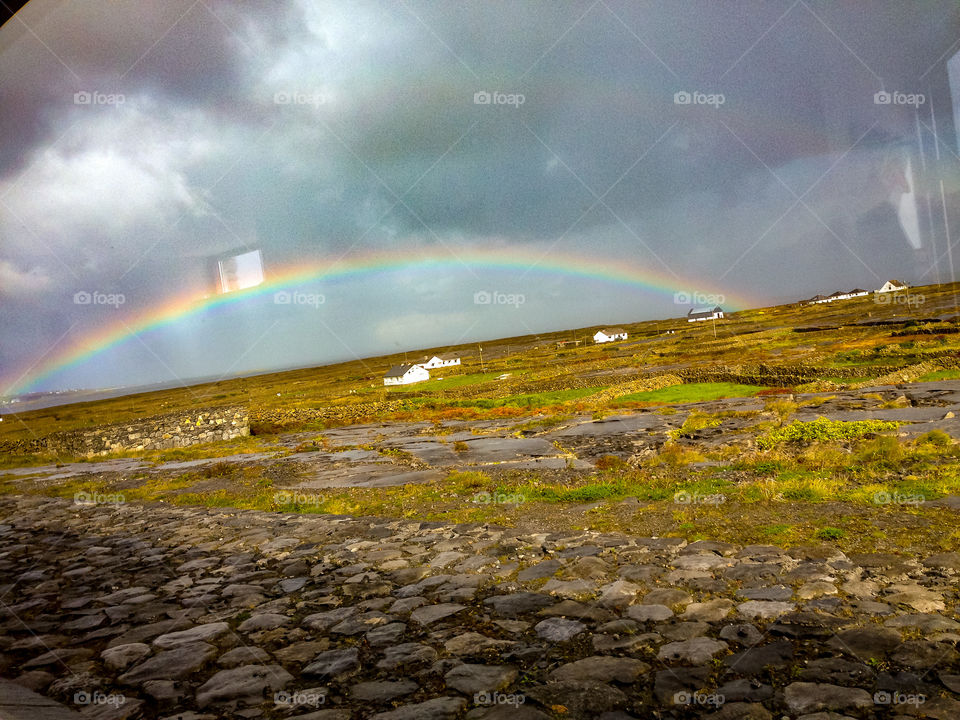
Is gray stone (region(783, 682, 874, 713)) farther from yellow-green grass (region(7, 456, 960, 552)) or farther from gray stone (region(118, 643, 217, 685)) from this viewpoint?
gray stone (region(118, 643, 217, 685))

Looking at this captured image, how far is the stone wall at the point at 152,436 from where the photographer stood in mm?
27656

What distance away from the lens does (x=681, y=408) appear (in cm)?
2036

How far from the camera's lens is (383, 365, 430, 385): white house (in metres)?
79.2

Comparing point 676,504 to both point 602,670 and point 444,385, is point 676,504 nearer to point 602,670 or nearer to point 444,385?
point 602,670

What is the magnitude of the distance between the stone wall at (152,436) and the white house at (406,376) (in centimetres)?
4674

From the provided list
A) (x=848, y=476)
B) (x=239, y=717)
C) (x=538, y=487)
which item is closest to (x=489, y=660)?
(x=239, y=717)

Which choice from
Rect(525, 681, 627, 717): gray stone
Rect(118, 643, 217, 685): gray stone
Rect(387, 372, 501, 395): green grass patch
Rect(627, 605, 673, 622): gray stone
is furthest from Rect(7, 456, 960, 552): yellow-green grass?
Rect(387, 372, 501, 395): green grass patch

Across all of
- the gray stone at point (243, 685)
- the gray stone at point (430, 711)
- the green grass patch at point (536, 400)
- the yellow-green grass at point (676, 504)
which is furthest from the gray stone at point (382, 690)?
the green grass patch at point (536, 400)

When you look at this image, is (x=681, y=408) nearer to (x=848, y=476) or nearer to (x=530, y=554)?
(x=848, y=476)

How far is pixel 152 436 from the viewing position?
28688 millimetres

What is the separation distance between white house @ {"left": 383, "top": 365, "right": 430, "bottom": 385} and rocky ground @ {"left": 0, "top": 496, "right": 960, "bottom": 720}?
7221 cm

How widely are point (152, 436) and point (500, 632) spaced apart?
30904mm

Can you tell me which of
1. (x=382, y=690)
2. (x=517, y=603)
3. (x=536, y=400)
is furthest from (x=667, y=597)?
(x=536, y=400)

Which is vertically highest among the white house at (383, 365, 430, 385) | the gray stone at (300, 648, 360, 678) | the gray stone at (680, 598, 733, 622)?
the white house at (383, 365, 430, 385)
